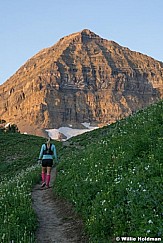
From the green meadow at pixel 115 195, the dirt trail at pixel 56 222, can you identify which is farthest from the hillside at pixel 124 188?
the dirt trail at pixel 56 222

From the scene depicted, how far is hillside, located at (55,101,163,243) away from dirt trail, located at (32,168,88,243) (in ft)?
1.07

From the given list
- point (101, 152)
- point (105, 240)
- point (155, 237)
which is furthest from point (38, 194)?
point (155, 237)

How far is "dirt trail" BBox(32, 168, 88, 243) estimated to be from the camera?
9.31m

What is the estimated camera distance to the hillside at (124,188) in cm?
739

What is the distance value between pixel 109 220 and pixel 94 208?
0.77 metres

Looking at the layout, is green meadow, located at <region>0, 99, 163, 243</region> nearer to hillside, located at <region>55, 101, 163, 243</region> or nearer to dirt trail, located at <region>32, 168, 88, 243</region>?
hillside, located at <region>55, 101, 163, 243</region>

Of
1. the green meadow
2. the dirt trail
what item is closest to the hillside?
the green meadow

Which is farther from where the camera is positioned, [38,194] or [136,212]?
[38,194]

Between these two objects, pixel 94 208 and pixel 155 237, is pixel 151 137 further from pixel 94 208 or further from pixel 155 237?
pixel 155 237

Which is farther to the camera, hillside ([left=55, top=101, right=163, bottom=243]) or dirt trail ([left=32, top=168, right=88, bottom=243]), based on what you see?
dirt trail ([left=32, top=168, right=88, bottom=243])

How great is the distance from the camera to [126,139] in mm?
13680

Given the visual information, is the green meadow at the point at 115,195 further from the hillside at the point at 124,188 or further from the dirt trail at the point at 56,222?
the dirt trail at the point at 56,222

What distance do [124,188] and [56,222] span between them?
120 inches

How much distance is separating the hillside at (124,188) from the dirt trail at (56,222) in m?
0.33
